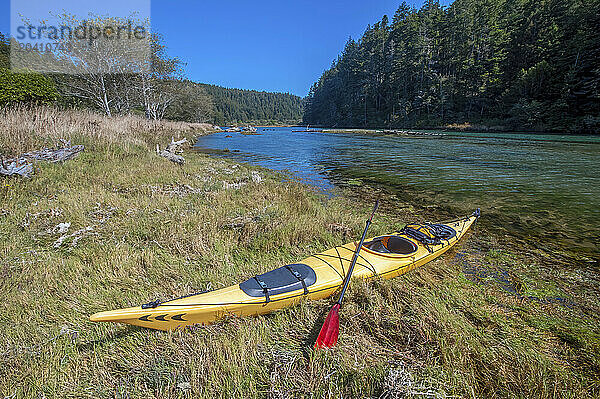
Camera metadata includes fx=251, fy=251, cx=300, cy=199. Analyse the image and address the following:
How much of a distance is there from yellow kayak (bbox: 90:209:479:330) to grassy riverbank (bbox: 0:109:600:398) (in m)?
0.16

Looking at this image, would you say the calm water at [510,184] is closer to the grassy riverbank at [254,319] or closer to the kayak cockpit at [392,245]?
the grassy riverbank at [254,319]

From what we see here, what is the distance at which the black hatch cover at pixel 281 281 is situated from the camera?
9.43ft

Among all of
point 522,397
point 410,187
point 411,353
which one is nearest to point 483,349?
point 522,397

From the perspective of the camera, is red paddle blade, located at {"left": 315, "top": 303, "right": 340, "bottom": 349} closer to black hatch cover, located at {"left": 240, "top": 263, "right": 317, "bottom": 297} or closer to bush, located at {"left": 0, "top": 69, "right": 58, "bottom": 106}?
black hatch cover, located at {"left": 240, "top": 263, "right": 317, "bottom": 297}

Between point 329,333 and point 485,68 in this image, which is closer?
point 329,333

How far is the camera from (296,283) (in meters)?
3.07

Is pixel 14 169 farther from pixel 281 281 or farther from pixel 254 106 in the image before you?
pixel 254 106

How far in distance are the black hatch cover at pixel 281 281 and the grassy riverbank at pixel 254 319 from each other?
0.28 m

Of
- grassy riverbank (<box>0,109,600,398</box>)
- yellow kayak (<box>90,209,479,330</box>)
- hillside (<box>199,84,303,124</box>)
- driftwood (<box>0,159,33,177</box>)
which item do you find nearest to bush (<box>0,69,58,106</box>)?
driftwood (<box>0,159,33,177</box>)

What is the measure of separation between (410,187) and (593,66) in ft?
128

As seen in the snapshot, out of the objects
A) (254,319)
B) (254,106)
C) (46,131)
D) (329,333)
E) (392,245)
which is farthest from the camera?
(254,106)

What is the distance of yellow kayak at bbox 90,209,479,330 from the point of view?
2.39 meters

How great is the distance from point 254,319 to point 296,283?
2.04 feet

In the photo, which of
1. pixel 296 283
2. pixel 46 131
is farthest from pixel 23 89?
pixel 296 283
